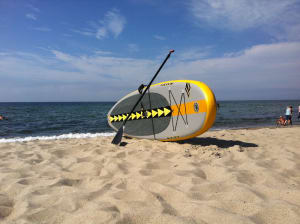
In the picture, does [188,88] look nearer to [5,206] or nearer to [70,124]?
[5,206]

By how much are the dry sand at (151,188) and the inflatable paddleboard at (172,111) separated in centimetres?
97

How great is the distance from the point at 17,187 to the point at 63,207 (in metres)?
0.89

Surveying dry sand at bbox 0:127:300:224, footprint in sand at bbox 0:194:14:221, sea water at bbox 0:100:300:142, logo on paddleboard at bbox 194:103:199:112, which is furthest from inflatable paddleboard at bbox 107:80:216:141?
footprint in sand at bbox 0:194:14:221

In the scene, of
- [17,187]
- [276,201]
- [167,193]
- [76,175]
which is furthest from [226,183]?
[17,187]

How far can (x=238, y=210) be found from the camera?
71.2 inches

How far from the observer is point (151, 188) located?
236 centimetres

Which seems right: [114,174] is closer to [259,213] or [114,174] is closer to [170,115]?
[259,213]

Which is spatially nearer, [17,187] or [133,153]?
[17,187]

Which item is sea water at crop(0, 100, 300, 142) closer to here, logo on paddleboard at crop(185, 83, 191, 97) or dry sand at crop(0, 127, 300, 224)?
logo on paddleboard at crop(185, 83, 191, 97)

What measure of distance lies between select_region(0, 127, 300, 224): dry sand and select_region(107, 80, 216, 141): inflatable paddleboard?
971mm

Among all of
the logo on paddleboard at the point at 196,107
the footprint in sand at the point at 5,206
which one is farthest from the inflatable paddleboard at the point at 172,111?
the footprint in sand at the point at 5,206

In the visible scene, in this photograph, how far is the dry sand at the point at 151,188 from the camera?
5.74 ft

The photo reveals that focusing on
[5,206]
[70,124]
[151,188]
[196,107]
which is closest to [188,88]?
[196,107]

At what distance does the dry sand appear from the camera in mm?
1750
